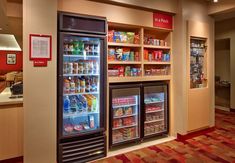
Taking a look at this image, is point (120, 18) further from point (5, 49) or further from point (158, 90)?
point (5, 49)

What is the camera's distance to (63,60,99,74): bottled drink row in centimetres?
286

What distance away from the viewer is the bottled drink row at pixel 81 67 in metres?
2.86

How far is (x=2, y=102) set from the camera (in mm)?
2703

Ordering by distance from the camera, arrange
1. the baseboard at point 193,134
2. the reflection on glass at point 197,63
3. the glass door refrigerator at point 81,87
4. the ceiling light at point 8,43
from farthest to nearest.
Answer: the ceiling light at point 8,43 < the reflection on glass at point 197,63 < the baseboard at point 193,134 < the glass door refrigerator at point 81,87

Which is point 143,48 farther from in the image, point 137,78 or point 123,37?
point 137,78

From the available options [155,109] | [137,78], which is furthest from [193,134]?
[137,78]

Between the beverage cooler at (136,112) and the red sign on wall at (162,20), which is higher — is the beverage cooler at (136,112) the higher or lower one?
the lower one

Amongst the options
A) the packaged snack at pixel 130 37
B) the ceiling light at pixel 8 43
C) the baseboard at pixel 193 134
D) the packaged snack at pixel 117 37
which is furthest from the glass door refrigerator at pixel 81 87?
the ceiling light at pixel 8 43

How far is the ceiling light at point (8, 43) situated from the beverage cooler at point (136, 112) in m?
4.62

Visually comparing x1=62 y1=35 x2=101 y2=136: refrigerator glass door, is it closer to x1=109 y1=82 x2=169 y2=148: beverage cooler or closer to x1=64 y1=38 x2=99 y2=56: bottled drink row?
x1=64 y1=38 x2=99 y2=56: bottled drink row

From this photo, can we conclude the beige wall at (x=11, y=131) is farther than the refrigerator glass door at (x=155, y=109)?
No

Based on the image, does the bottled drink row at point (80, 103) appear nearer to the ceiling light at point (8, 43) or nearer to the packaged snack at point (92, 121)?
the packaged snack at point (92, 121)

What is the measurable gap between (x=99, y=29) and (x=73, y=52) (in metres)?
0.54

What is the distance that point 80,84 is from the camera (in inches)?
118
